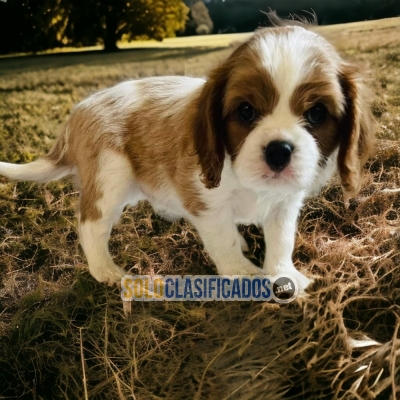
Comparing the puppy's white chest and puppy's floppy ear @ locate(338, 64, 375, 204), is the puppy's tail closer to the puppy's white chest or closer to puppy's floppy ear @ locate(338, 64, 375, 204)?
the puppy's white chest

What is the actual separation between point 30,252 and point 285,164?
115cm

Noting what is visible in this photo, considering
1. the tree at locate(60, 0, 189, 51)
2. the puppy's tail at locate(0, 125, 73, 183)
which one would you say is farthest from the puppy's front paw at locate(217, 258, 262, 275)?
the tree at locate(60, 0, 189, 51)

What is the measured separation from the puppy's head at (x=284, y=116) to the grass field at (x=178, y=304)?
24 centimetres

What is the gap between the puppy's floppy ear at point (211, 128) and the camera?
160cm

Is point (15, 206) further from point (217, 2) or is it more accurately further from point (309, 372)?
point (309, 372)

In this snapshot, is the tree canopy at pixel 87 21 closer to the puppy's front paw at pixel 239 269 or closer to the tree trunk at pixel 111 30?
the tree trunk at pixel 111 30

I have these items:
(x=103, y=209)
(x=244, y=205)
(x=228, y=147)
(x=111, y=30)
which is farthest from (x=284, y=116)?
(x=111, y=30)

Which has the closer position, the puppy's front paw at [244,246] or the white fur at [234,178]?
the white fur at [234,178]

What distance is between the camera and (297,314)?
169cm

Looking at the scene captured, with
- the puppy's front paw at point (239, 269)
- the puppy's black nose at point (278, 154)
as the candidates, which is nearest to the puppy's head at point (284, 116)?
the puppy's black nose at point (278, 154)

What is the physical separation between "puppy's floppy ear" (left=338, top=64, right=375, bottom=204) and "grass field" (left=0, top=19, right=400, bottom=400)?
0.16 metres

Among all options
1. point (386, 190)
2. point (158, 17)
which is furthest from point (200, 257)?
point (158, 17)

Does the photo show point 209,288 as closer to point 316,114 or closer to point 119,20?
point 316,114

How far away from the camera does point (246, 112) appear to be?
4.95 ft
